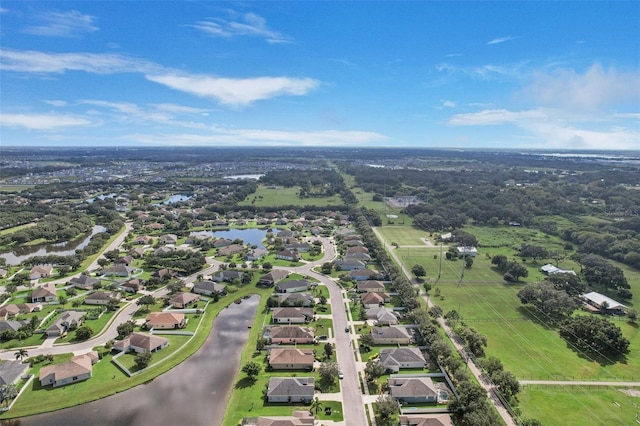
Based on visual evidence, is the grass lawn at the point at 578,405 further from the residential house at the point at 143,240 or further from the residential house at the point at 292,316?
the residential house at the point at 143,240

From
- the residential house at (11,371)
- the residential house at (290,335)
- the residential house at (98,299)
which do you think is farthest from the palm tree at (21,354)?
the residential house at (290,335)

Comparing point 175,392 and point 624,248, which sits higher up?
point 624,248

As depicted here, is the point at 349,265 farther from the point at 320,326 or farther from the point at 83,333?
the point at 83,333

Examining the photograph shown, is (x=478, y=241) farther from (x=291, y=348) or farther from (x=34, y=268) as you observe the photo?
(x=34, y=268)

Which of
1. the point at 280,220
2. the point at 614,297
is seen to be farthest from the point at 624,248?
the point at 280,220

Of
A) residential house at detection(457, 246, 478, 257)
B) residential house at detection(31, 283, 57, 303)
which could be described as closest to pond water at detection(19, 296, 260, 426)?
residential house at detection(31, 283, 57, 303)

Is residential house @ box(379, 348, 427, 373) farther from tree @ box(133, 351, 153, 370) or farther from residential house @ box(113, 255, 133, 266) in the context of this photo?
residential house @ box(113, 255, 133, 266)
